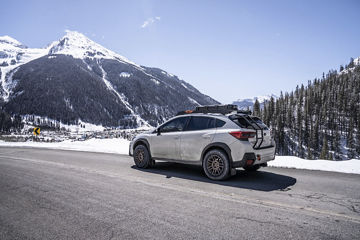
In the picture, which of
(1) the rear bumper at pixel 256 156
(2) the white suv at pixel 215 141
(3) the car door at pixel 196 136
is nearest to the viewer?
(1) the rear bumper at pixel 256 156

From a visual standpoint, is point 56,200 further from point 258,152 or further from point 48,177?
point 258,152

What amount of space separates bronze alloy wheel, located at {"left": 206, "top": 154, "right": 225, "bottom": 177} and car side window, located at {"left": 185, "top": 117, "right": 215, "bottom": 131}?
869 millimetres

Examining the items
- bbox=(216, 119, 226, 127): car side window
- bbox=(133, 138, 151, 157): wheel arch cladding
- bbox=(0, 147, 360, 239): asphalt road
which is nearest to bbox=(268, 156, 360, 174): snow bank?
bbox=(0, 147, 360, 239): asphalt road

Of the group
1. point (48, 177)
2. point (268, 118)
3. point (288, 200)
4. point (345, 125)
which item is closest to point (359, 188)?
point (288, 200)

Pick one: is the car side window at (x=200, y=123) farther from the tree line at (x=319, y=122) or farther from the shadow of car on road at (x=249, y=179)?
the tree line at (x=319, y=122)

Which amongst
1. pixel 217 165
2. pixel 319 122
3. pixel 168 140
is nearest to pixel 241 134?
pixel 217 165

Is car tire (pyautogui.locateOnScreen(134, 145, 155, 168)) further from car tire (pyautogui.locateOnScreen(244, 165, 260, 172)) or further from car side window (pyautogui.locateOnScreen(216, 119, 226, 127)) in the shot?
car tire (pyautogui.locateOnScreen(244, 165, 260, 172))

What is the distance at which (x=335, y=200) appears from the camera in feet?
13.5

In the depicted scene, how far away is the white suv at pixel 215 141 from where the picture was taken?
5477mm

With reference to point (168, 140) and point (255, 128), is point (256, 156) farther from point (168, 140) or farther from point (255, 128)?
point (168, 140)

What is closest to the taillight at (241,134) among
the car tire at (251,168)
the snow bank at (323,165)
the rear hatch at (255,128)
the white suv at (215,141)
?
the white suv at (215,141)

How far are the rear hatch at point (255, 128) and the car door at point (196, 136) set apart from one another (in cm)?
67

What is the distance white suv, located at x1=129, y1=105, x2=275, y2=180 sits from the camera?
5.48m

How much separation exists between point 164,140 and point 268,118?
114744mm
